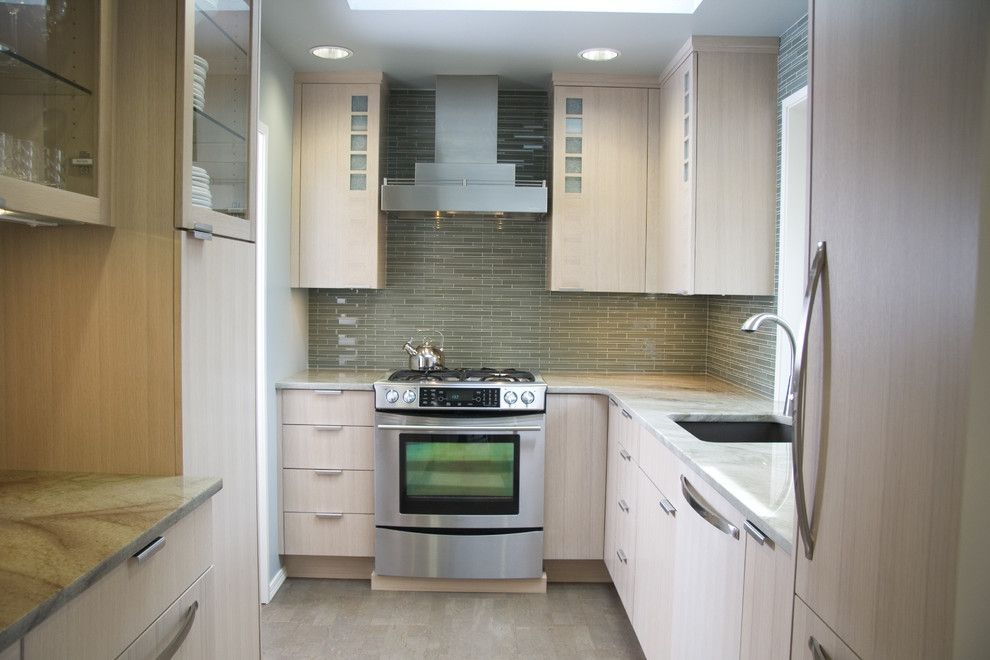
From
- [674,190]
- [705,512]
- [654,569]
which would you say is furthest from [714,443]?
[674,190]

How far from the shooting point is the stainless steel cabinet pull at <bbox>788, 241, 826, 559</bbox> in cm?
121

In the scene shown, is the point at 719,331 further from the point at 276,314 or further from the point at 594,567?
the point at 276,314

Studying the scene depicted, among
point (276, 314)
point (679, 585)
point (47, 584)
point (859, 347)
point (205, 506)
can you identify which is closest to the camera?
point (859, 347)

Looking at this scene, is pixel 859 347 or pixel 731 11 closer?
pixel 859 347

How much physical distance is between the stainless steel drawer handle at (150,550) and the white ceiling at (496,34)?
85.2 inches

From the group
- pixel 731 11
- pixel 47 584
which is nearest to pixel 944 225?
pixel 47 584

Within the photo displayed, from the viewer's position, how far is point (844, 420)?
1.11 meters

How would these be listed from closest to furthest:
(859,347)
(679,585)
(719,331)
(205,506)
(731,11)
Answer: (859,347) → (205,506) → (679,585) → (731,11) → (719,331)

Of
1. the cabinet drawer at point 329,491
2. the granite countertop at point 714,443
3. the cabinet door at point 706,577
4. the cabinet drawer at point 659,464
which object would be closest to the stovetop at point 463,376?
the granite countertop at point 714,443

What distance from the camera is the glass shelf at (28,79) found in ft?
5.05

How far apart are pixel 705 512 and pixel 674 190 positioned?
1.99 metres

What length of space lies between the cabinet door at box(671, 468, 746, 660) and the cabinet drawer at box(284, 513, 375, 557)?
1728 millimetres

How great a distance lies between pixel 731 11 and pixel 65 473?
2.74 meters

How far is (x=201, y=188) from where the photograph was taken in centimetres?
193
